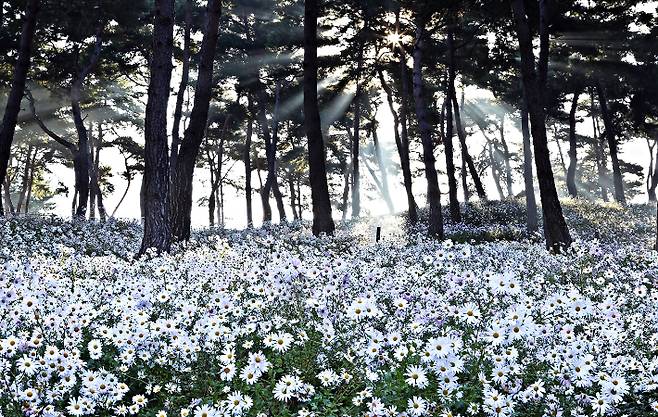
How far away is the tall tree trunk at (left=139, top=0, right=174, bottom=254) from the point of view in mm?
11977

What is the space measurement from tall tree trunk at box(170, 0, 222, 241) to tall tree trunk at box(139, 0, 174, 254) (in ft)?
8.11

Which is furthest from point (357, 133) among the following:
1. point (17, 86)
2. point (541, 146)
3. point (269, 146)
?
point (541, 146)

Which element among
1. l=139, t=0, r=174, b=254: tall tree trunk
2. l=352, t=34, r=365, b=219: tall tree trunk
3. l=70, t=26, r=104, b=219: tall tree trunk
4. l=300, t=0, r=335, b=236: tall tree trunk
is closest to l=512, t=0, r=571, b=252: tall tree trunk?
l=300, t=0, r=335, b=236: tall tree trunk

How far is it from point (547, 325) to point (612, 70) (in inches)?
1218

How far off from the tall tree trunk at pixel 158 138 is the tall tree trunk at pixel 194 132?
2.47 m

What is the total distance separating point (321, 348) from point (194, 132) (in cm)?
1095

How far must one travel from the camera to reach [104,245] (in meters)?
15.4

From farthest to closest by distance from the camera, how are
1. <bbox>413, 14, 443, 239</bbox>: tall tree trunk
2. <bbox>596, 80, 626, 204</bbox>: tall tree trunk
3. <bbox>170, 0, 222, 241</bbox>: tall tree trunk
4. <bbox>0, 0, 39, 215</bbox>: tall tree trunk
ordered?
<bbox>596, 80, 626, 204</bbox>: tall tree trunk
<bbox>413, 14, 443, 239</bbox>: tall tree trunk
<bbox>0, 0, 39, 215</bbox>: tall tree trunk
<bbox>170, 0, 222, 241</bbox>: tall tree trunk

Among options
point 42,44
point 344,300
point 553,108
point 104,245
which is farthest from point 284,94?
point 344,300

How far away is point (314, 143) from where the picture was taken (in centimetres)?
1711

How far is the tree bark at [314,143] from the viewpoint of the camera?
55.5ft

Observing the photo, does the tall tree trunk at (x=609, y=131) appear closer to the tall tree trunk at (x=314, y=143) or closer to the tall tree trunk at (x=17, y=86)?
the tall tree trunk at (x=314, y=143)

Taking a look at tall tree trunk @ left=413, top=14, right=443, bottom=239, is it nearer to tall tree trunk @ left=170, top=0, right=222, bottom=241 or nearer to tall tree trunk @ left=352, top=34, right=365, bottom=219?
tall tree trunk @ left=352, top=34, right=365, bottom=219

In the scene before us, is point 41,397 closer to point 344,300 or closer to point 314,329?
A: point 314,329
